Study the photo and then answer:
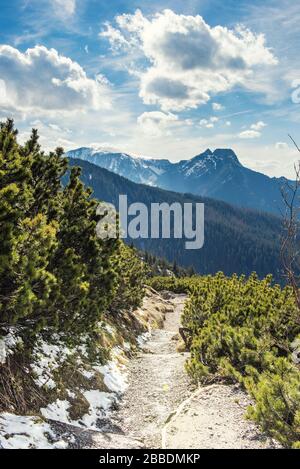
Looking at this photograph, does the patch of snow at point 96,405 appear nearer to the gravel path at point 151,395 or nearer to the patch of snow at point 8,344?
the gravel path at point 151,395

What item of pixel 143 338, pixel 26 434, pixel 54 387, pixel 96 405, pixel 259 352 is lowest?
pixel 143 338

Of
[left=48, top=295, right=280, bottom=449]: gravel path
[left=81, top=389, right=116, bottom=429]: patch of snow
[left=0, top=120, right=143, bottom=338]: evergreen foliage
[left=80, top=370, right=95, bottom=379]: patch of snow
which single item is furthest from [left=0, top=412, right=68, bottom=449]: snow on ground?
[left=80, top=370, right=95, bottom=379]: patch of snow

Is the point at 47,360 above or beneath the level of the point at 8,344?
beneath

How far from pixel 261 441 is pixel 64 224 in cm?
909

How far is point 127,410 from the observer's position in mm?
15141

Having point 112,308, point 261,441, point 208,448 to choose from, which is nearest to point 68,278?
point 208,448

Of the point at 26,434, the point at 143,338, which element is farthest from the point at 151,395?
the point at 143,338

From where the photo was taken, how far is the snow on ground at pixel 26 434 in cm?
883

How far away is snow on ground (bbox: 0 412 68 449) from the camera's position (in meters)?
8.83

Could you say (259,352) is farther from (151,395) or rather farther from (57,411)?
(57,411)

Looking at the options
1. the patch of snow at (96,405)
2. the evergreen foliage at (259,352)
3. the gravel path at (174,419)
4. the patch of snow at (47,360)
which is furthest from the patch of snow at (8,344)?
the evergreen foliage at (259,352)

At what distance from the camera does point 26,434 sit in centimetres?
939

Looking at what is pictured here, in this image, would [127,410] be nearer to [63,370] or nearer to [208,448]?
[63,370]
